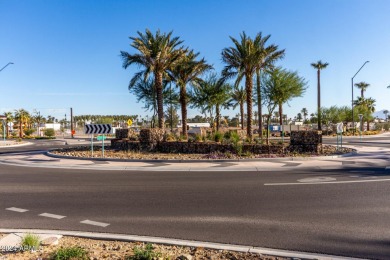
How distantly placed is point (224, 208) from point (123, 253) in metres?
3.38

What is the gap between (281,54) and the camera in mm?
25422

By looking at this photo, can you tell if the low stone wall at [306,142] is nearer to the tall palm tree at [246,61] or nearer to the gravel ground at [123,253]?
the tall palm tree at [246,61]

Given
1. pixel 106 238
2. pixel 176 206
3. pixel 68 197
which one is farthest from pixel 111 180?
pixel 106 238

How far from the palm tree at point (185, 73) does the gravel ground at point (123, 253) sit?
24225mm

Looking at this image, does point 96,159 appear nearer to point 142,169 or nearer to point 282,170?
point 142,169

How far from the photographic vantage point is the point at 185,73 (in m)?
29.8

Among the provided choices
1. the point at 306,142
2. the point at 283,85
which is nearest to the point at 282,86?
the point at 283,85

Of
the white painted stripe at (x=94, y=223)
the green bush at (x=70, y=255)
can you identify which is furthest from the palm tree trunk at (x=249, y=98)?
the green bush at (x=70, y=255)

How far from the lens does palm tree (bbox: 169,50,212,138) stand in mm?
29609

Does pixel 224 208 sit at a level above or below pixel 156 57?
below

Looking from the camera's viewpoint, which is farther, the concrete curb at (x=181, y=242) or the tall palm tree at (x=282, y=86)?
the tall palm tree at (x=282, y=86)

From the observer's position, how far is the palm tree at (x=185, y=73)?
29.6 metres

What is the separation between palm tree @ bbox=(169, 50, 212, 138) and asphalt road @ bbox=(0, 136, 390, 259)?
1749 cm

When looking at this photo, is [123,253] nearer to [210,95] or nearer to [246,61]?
[246,61]
